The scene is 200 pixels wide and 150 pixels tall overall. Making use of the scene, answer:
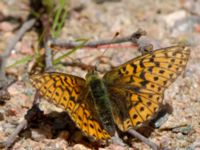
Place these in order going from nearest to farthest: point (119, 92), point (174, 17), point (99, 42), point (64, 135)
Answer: point (119, 92)
point (64, 135)
point (99, 42)
point (174, 17)

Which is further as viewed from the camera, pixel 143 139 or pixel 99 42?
pixel 99 42

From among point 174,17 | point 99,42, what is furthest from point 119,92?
point 174,17

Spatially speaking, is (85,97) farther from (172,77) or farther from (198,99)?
(198,99)

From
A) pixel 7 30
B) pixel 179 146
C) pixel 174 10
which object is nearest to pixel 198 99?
pixel 179 146

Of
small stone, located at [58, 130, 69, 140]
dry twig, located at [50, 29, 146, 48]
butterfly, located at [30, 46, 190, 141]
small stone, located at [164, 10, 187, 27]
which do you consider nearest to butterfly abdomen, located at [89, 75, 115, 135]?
butterfly, located at [30, 46, 190, 141]

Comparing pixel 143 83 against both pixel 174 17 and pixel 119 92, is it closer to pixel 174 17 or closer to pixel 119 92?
pixel 119 92

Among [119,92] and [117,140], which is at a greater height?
[119,92]

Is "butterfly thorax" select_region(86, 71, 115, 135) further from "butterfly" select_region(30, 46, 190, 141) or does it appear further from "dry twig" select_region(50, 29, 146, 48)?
"dry twig" select_region(50, 29, 146, 48)

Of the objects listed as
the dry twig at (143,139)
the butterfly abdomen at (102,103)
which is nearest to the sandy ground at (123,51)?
the dry twig at (143,139)
